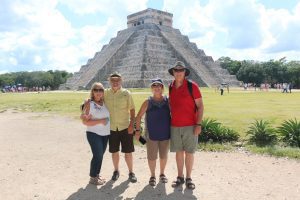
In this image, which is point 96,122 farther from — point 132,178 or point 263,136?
point 263,136

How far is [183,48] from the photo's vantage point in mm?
71250

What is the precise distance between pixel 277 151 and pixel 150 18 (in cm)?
6367

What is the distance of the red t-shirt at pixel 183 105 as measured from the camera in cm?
699

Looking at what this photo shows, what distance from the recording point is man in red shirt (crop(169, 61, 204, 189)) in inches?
275

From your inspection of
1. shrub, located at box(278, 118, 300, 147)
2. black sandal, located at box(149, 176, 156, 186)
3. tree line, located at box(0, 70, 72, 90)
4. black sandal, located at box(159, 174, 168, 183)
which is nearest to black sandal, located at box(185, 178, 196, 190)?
black sandal, located at box(159, 174, 168, 183)

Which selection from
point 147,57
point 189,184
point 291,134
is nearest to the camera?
point 189,184

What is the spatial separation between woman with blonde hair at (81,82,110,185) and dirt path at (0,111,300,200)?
34 cm

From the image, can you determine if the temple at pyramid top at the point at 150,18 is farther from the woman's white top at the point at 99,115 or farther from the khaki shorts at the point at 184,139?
the khaki shorts at the point at 184,139

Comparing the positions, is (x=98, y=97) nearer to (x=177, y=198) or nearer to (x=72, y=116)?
(x=177, y=198)

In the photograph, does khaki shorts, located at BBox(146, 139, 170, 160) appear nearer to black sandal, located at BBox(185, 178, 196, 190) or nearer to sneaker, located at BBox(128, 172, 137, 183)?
sneaker, located at BBox(128, 172, 137, 183)

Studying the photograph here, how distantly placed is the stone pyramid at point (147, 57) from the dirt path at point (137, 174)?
4433 centimetres

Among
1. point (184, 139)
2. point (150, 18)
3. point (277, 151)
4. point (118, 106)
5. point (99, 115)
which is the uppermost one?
point (150, 18)

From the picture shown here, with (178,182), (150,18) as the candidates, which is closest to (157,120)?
(178,182)

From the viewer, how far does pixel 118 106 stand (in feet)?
24.0
